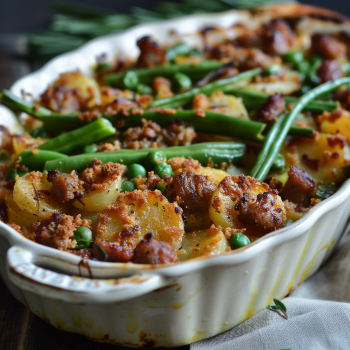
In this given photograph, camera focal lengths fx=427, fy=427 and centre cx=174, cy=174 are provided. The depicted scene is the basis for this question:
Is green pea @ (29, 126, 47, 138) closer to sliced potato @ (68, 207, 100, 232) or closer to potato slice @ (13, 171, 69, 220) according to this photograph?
potato slice @ (13, 171, 69, 220)

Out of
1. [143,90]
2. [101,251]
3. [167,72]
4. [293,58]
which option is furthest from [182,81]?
[101,251]

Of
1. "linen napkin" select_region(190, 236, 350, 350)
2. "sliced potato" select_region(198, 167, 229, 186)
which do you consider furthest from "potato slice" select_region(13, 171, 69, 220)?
"linen napkin" select_region(190, 236, 350, 350)

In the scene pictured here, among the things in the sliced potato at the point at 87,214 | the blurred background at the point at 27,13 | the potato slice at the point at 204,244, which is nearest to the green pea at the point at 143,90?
the sliced potato at the point at 87,214

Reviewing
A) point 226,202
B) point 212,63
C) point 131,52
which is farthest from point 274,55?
point 226,202

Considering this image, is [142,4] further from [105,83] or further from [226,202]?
[226,202]

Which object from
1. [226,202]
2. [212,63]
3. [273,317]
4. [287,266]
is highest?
[212,63]
